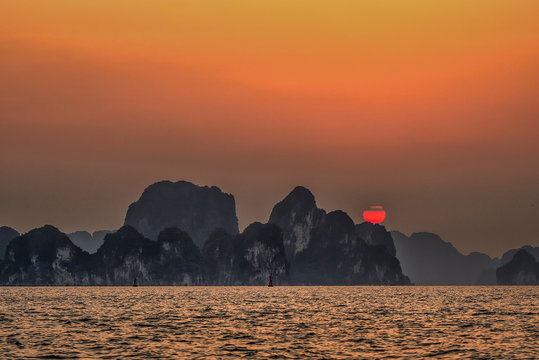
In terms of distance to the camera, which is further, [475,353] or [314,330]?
[314,330]

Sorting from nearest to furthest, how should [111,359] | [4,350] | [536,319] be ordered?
[111,359] → [4,350] → [536,319]

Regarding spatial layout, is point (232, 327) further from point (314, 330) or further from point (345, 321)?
point (345, 321)

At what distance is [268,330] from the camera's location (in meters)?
85.6

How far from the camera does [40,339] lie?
7181 centimetres

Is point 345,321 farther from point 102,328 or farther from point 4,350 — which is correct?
point 4,350

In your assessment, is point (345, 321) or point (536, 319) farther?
point (536, 319)

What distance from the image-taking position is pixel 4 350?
61938mm

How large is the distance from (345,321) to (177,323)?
72.6 feet

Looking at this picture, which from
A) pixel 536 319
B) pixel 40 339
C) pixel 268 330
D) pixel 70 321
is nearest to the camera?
pixel 40 339

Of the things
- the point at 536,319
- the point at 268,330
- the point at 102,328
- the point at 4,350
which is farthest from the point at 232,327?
the point at 536,319

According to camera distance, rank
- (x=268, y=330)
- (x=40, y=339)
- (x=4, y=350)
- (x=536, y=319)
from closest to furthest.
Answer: (x=4, y=350) → (x=40, y=339) → (x=268, y=330) → (x=536, y=319)

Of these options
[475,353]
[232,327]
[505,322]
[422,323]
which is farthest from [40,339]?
[505,322]

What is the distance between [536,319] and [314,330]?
39.8m

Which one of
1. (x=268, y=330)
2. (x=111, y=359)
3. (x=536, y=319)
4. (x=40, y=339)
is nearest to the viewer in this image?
(x=111, y=359)
